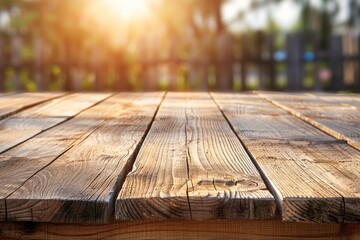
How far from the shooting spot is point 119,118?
285 centimetres

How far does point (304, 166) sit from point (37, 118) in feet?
4.79

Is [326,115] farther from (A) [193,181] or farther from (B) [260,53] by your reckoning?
(B) [260,53]

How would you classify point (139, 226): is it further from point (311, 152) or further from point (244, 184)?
point (311, 152)

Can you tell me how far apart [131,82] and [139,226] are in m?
9.75

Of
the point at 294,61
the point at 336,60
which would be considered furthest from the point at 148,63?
the point at 336,60

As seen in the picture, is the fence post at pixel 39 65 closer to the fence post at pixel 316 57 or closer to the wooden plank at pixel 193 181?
the fence post at pixel 316 57

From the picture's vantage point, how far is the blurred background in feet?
34.8

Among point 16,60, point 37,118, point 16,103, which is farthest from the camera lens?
point 16,60

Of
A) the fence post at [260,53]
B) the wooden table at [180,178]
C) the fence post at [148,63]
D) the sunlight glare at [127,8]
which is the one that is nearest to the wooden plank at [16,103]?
the wooden table at [180,178]

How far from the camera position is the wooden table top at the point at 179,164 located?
132 cm

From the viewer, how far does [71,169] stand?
Answer: 1665 millimetres

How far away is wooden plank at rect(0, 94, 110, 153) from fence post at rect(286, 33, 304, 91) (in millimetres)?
7078

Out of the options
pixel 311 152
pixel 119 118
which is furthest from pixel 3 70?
pixel 311 152

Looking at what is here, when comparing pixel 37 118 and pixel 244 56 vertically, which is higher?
pixel 244 56
